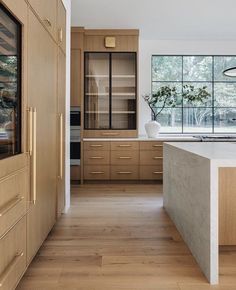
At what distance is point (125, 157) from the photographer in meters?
5.38

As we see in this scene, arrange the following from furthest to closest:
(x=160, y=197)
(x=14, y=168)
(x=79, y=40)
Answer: (x=79, y=40) → (x=160, y=197) → (x=14, y=168)

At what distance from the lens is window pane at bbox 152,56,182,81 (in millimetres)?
6133

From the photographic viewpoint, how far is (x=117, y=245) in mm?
2621

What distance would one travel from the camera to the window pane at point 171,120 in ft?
20.2

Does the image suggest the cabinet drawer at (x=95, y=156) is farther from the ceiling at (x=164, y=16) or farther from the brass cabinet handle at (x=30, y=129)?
the brass cabinet handle at (x=30, y=129)

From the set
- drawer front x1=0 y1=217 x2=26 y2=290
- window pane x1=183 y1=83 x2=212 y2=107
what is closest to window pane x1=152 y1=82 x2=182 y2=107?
window pane x1=183 y1=83 x2=212 y2=107

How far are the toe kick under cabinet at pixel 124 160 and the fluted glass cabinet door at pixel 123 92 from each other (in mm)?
467

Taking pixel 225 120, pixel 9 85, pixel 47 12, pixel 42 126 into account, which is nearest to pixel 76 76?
pixel 47 12

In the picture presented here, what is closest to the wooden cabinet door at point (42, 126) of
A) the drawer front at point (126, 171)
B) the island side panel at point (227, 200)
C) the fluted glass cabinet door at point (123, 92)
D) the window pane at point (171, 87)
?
the island side panel at point (227, 200)

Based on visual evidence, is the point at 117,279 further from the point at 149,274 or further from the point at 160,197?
the point at 160,197

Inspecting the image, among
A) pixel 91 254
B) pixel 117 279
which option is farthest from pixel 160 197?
pixel 117 279

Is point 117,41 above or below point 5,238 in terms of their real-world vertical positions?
above

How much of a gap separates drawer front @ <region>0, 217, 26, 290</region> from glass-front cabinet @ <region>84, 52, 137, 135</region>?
12.6 ft

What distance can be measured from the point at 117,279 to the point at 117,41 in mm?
4362
